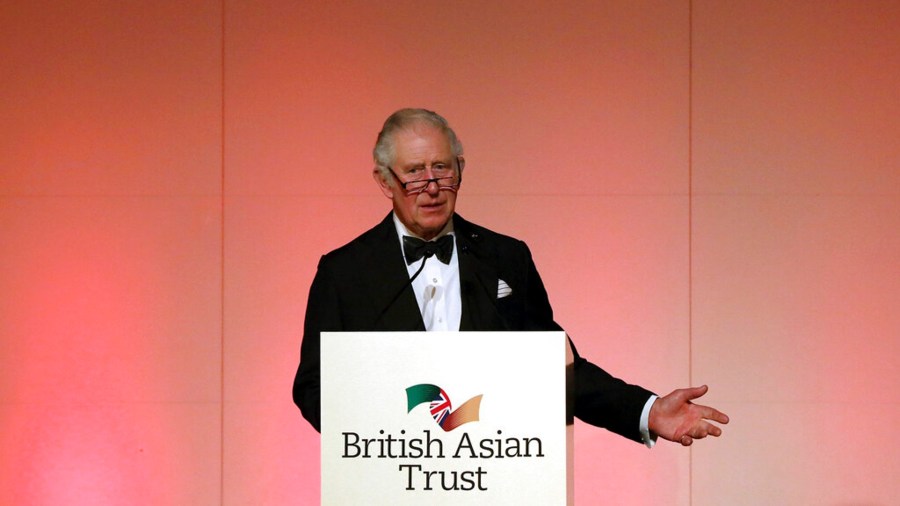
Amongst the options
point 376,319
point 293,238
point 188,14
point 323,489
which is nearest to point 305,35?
point 188,14

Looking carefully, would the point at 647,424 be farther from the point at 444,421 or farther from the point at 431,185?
the point at 431,185

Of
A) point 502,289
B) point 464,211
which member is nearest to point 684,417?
point 502,289

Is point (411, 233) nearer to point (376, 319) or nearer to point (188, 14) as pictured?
point (376, 319)

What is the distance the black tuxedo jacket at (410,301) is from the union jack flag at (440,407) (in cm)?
55

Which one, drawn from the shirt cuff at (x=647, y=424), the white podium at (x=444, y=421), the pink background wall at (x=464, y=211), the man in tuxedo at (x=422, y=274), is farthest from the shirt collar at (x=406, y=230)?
the pink background wall at (x=464, y=211)

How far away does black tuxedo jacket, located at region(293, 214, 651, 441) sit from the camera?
238 cm

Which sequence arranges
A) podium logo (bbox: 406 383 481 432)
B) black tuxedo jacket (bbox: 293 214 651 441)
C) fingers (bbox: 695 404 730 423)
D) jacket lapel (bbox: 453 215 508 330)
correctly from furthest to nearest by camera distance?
jacket lapel (bbox: 453 215 508 330) → black tuxedo jacket (bbox: 293 214 651 441) → fingers (bbox: 695 404 730 423) → podium logo (bbox: 406 383 481 432)

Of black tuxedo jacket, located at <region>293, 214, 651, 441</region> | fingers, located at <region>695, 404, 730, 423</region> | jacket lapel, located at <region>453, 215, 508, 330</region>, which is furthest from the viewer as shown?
jacket lapel, located at <region>453, 215, 508, 330</region>

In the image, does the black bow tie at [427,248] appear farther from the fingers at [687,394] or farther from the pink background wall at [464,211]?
the pink background wall at [464,211]

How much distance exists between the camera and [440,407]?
1.83 meters

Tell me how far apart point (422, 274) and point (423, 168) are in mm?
281

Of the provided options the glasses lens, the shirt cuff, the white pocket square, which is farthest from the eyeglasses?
the shirt cuff

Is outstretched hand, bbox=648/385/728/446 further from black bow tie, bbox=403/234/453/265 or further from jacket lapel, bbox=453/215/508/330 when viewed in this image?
black bow tie, bbox=403/234/453/265

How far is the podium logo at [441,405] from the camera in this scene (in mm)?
1835
